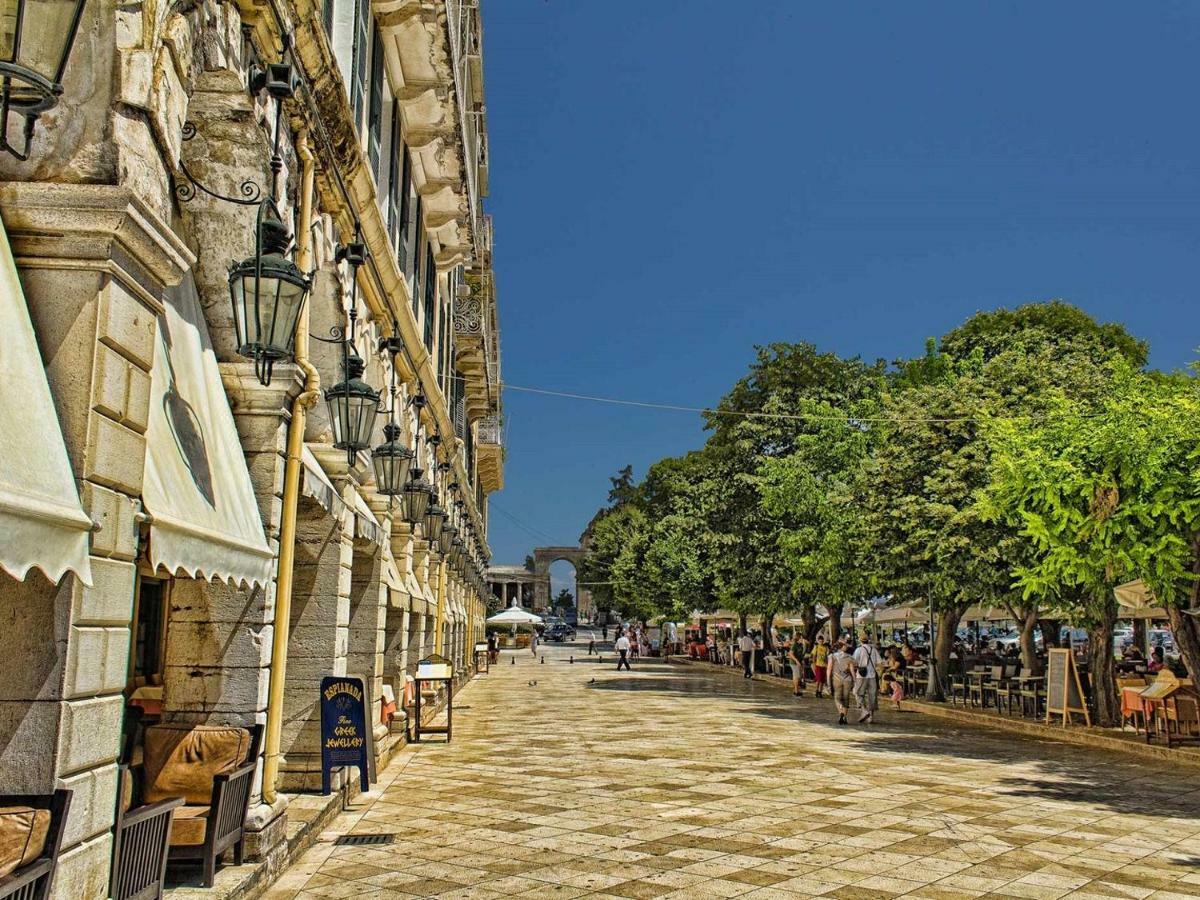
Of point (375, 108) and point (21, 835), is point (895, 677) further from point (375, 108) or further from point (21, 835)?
point (21, 835)

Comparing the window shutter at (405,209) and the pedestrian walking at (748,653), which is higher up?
the window shutter at (405,209)

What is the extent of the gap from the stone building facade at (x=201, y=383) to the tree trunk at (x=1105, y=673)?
39.4 ft

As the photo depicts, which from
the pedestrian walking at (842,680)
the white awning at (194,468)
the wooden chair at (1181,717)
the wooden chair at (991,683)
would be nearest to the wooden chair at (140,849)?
the white awning at (194,468)

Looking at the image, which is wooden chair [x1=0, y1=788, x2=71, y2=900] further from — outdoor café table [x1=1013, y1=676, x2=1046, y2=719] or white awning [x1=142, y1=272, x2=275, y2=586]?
outdoor café table [x1=1013, y1=676, x2=1046, y2=719]

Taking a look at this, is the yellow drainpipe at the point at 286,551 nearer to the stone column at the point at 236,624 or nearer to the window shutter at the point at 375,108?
the stone column at the point at 236,624

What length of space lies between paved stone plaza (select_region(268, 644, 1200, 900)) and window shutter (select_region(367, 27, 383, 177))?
24.9ft

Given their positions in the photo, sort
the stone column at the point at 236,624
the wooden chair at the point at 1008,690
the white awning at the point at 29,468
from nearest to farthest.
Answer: the white awning at the point at 29,468 → the stone column at the point at 236,624 → the wooden chair at the point at 1008,690

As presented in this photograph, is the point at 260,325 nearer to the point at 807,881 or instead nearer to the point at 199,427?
the point at 199,427

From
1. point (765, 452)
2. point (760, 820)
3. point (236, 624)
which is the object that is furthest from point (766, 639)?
point (236, 624)

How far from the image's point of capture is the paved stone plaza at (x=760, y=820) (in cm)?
727

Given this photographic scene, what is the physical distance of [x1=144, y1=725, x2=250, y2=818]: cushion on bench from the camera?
671 centimetres

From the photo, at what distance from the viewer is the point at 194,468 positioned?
6.05 metres

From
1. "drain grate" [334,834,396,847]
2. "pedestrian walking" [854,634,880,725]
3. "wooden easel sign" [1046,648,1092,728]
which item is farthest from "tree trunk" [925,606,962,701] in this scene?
"drain grate" [334,834,396,847]

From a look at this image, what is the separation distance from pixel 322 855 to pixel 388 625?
8.80 metres
